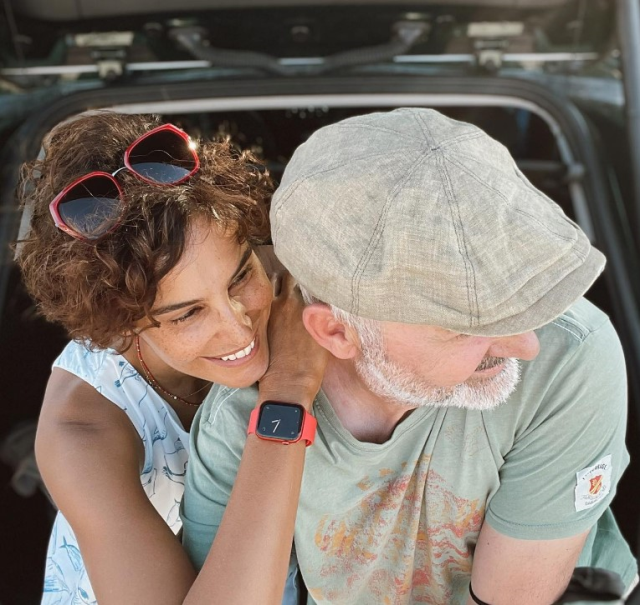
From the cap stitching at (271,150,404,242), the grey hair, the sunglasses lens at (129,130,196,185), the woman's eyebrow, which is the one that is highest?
the cap stitching at (271,150,404,242)

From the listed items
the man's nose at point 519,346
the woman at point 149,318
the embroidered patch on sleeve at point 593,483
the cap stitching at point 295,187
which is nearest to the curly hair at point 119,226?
the woman at point 149,318

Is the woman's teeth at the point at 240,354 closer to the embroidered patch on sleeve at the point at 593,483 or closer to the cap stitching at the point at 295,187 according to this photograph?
the cap stitching at the point at 295,187

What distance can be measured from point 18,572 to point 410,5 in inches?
79.8

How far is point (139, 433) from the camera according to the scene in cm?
149

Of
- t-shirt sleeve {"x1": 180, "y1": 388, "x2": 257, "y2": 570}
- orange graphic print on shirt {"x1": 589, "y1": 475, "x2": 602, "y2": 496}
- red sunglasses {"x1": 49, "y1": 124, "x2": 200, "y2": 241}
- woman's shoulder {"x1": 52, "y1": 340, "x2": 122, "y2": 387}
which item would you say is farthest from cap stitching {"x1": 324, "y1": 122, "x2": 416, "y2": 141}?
woman's shoulder {"x1": 52, "y1": 340, "x2": 122, "y2": 387}

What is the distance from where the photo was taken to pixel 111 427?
1.42m

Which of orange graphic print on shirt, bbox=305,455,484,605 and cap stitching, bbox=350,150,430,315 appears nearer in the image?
cap stitching, bbox=350,150,430,315

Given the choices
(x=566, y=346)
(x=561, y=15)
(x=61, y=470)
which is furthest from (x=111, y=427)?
(x=561, y=15)

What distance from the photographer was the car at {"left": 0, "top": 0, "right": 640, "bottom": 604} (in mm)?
2125

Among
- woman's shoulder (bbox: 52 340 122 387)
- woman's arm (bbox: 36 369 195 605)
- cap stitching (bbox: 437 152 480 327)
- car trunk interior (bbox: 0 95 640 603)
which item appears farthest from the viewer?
car trunk interior (bbox: 0 95 640 603)

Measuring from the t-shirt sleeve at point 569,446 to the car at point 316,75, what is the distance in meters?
0.96

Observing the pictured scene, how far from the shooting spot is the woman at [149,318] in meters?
1.19

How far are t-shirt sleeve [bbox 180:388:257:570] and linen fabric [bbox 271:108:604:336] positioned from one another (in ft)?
1.16

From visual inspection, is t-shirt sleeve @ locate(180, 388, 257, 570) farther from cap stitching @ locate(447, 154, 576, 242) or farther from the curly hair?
cap stitching @ locate(447, 154, 576, 242)
